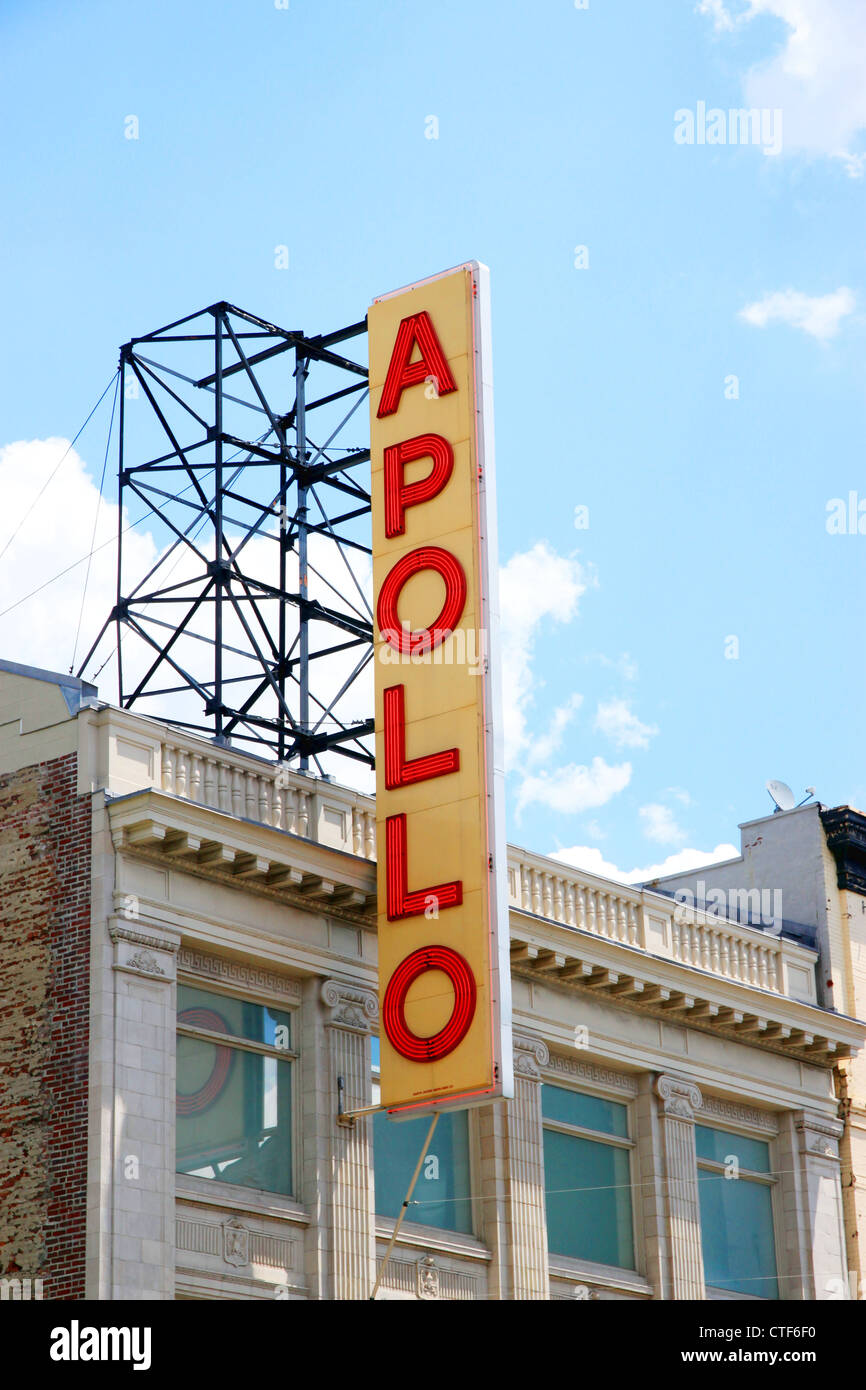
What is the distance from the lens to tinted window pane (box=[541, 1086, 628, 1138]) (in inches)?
1170

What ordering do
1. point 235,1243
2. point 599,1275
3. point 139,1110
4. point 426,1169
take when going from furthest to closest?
point 599,1275 < point 426,1169 < point 235,1243 < point 139,1110

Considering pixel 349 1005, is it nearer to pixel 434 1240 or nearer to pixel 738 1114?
pixel 434 1240

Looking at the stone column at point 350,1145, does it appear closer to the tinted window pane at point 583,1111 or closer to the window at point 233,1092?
the window at point 233,1092

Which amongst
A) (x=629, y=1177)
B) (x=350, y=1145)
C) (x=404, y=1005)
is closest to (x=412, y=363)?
(x=404, y=1005)

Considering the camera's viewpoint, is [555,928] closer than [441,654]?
No

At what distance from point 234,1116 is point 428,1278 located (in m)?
3.41

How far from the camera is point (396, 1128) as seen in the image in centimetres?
2762

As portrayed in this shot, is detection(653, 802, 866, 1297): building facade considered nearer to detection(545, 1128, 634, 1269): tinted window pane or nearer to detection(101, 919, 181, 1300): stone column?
detection(545, 1128, 634, 1269): tinted window pane

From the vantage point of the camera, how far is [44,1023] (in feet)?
80.3

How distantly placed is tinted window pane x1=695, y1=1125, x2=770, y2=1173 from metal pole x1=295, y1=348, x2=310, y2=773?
792 centimetres

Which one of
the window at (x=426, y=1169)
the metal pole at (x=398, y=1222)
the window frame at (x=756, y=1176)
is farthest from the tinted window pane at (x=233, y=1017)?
the window frame at (x=756, y=1176)

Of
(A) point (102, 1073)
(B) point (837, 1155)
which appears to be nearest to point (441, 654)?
(A) point (102, 1073)
